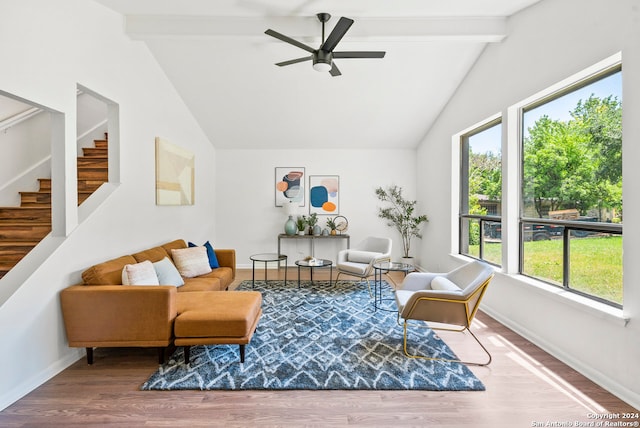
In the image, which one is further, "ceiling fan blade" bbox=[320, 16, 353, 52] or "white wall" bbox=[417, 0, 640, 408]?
"ceiling fan blade" bbox=[320, 16, 353, 52]

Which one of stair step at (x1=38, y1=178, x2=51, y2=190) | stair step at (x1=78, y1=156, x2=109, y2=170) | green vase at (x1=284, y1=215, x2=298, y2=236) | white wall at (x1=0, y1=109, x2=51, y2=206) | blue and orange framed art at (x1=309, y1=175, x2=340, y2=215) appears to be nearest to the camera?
white wall at (x1=0, y1=109, x2=51, y2=206)

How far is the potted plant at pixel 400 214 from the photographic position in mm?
6406

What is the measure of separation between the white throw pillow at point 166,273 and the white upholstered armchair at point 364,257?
2.28 metres

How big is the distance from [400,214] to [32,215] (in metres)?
5.60

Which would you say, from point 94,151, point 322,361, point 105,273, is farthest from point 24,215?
point 322,361

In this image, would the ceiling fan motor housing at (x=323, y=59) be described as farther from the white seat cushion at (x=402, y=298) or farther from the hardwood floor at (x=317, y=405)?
the hardwood floor at (x=317, y=405)

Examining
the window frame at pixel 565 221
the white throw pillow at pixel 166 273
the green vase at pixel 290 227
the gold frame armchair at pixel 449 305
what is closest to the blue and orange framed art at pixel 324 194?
the green vase at pixel 290 227

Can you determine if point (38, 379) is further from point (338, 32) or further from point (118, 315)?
point (338, 32)

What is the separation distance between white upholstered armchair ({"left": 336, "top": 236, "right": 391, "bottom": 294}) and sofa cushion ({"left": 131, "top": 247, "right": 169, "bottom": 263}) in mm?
2426

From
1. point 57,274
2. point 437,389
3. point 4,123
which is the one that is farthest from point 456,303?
point 4,123

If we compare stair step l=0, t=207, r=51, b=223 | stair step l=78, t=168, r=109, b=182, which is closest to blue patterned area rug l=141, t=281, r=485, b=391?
stair step l=0, t=207, r=51, b=223

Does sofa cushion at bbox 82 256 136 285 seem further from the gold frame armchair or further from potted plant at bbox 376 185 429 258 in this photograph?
potted plant at bbox 376 185 429 258

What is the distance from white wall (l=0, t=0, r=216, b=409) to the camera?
227 cm

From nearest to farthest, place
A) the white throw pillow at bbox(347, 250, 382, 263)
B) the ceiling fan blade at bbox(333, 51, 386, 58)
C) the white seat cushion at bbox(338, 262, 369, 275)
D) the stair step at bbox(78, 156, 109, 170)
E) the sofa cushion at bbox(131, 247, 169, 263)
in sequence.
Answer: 1. the ceiling fan blade at bbox(333, 51, 386, 58)
2. the sofa cushion at bbox(131, 247, 169, 263)
3. the stair step at bbox(78, 156, 109, 170)
4. the white seat cushion at bbox(338, 262, 369, 275)
5. the white throw pillow at bbox(347, 250, 382, 263)
